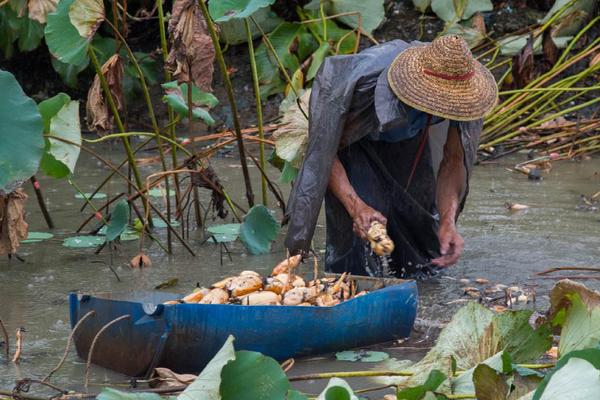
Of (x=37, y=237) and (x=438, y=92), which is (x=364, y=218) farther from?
(x=37, y=237)

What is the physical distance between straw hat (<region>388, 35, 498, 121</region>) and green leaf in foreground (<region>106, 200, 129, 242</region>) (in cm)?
161

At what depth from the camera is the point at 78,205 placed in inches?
262

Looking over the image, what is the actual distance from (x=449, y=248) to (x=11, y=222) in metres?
1.90

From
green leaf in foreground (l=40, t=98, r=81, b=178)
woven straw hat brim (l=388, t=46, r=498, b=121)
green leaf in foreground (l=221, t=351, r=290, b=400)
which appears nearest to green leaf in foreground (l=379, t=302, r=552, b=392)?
green leaf in foreground (l=221, t=351, r=290, b=400)

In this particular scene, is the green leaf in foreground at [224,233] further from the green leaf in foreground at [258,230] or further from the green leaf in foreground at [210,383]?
the green leaf in foreground at [210,383]

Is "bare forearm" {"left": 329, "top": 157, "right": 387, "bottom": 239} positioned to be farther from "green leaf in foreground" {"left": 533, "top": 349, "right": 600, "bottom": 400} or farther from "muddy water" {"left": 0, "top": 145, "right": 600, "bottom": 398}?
"green leaf in foreground" {"left": 533, "top": 349, "right": 600, "bottom": 400}

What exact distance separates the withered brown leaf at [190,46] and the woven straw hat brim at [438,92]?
3.63 ft

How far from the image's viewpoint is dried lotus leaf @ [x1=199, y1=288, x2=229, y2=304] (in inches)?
147

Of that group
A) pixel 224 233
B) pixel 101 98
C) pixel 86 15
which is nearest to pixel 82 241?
pixel 224 233

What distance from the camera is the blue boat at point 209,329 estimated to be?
3.52m

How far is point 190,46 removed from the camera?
4.95 m

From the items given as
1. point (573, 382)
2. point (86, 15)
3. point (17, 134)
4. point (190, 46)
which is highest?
point (86, 15)

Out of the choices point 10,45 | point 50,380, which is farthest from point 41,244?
point 10,45

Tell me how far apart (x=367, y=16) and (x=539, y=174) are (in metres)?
1.72
